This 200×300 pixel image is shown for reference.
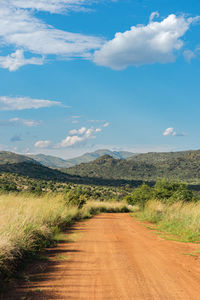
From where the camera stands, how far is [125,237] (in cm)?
1106

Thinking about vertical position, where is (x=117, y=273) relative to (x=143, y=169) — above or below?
below

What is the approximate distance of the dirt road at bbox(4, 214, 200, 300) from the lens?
4775mm

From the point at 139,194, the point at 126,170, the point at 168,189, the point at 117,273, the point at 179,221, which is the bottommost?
the point at 139,194

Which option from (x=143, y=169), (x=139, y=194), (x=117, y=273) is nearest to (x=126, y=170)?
(x=143, y=169)

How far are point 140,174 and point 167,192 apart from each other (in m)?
111

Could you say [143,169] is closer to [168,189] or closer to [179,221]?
[168,189]

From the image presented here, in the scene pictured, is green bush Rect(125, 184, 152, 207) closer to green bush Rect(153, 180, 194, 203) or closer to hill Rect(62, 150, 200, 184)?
green bush Rect(153, 180, 194, 203)

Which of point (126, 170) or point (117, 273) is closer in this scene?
point (117, 273)

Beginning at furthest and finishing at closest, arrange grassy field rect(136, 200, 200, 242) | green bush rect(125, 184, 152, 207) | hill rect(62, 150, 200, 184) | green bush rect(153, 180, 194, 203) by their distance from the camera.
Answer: hill rect(62, 150, 200, 184), green bush rect(125, 184, 152, 207), green bush rect(153, 180, 194, 203), grassy field rect(136, 200, 200, 242)

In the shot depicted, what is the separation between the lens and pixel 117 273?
596 centimetres

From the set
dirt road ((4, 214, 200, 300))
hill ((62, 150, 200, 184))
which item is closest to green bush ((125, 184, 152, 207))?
dirt road ((4, 214, 200, 300))

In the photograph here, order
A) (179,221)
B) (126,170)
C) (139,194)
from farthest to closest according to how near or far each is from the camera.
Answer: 1. (126,170)
2. (139,194)
3. (179,221)

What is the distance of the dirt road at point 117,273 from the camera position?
477 cm

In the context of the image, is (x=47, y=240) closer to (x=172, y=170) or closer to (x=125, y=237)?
(x=125, y=237)
